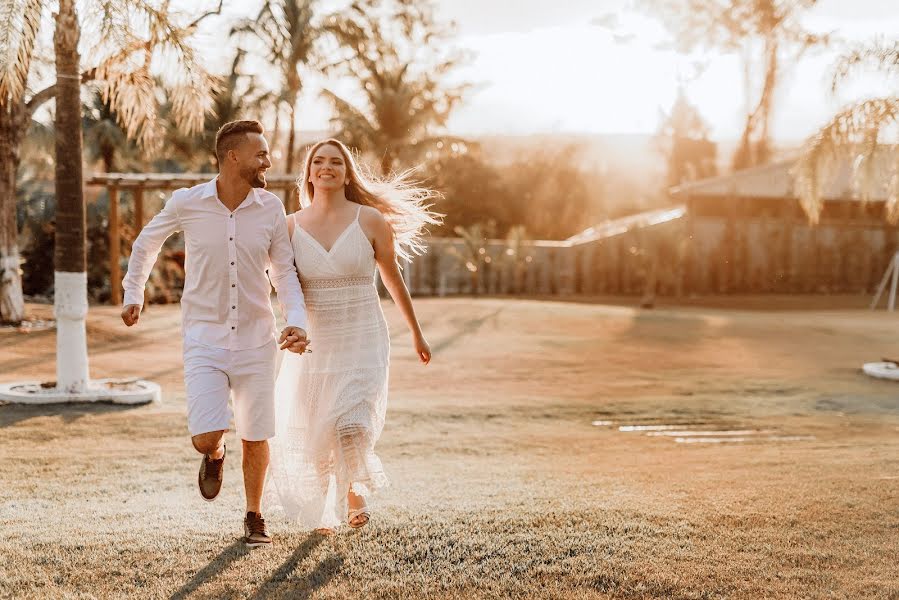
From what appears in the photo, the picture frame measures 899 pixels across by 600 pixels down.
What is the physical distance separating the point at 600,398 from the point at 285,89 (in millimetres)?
27442

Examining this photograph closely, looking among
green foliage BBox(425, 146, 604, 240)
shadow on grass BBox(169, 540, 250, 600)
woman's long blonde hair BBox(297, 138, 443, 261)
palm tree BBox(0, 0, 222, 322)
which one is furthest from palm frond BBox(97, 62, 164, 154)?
green foliage BBox(425, 146, 604, 240)

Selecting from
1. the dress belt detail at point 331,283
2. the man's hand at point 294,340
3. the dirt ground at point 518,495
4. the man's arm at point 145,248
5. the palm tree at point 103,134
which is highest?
the palm tree at point 103,134

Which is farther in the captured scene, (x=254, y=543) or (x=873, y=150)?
(x=873, y=150)

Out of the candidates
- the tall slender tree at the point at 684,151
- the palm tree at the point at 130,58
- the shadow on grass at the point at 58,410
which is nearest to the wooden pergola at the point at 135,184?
the palm tree at the point at 130,58

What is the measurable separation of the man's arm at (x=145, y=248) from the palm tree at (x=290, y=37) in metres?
31.7

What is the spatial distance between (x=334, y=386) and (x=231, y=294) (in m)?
0.71

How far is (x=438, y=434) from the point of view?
900cm

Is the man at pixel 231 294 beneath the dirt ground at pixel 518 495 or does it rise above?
above

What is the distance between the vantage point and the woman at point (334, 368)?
4.97 m

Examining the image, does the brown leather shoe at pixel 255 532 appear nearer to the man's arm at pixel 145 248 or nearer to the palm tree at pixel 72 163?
the man's arm at pixel 145 248

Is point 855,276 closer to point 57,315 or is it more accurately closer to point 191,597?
point 57,315

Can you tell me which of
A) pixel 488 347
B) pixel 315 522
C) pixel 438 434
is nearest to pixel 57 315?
pixel 438 434

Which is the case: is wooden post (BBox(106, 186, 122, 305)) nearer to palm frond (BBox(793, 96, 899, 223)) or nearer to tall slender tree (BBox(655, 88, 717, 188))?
palm frond (BBox(793, 96, 899, 223))

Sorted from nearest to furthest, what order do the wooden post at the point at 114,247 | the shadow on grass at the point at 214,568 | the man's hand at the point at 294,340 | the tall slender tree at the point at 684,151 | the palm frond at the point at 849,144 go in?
1. the shadow on grass at the point at 214,568
2. the man's hand at the point at 294,340
3. the palm frond at the point at 849,144
4. the wooden post at the point at 114,247
5. the tall slender tree at the point at 684,151
